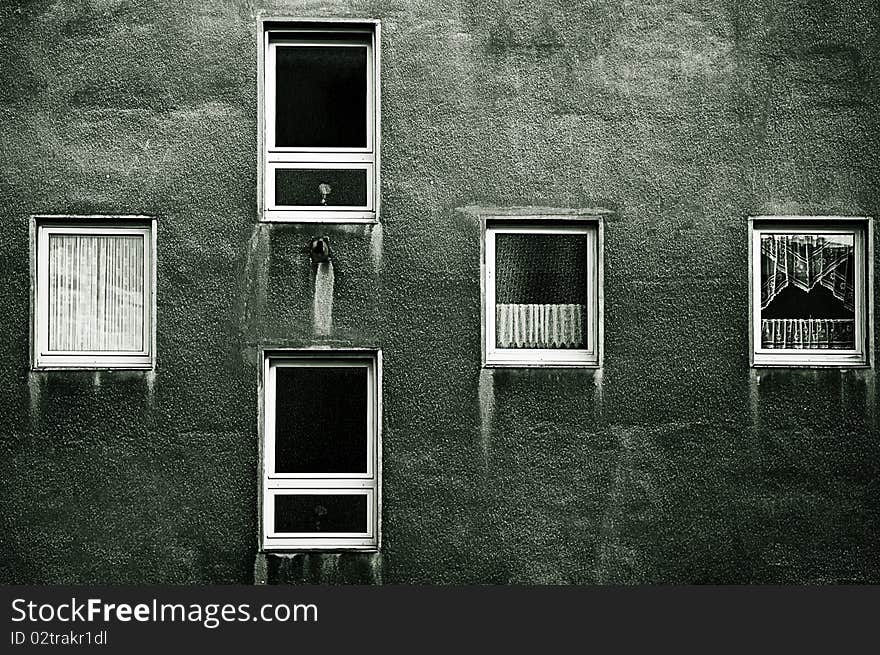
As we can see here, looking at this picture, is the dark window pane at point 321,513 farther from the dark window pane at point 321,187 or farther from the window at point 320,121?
the dark window pane at point 321,187

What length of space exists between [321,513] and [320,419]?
2.53ft

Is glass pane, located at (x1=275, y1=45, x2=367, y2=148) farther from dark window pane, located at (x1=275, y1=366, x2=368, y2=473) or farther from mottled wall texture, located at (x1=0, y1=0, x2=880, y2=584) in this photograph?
dark window pane, located at (x1=275, y1=366, x2=368, y2=473)

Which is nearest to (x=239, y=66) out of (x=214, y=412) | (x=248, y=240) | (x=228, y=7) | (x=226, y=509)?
(x=228, y=7)

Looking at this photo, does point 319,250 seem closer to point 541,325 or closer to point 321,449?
point 321,449

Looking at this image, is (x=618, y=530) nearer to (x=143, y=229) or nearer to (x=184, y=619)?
(x=184, y=619)

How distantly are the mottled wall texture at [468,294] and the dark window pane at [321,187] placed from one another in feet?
0.83

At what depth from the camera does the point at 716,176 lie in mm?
8664

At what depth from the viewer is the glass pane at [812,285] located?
28.8 feet

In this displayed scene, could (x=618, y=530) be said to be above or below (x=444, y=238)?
below

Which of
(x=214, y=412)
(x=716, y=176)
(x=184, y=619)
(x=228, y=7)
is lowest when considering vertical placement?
(x=184, y=619)

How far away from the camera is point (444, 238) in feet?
28.2

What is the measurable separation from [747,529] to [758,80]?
371 cm

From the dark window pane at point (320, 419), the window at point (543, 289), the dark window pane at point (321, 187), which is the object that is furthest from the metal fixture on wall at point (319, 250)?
the window at point (543, 289)

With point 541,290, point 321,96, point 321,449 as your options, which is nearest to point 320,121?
point 321,96
